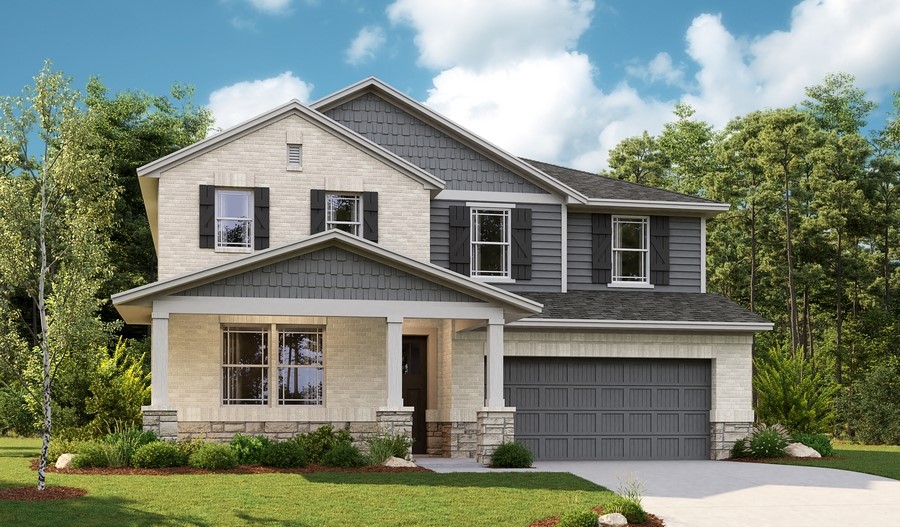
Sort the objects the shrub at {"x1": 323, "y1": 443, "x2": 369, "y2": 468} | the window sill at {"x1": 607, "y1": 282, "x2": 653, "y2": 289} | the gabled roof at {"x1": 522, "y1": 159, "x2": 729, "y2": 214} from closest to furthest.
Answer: the shrub at {"x1": 323, "y1": 443, "x2": 369, "y2": 468} → the gabled roof at {"x1": 522, "y1": 159, "x2": 729, "y2": 214} → the window sill at {"x1": 607, "y1": 282, "x2": 653, "y2": 289}

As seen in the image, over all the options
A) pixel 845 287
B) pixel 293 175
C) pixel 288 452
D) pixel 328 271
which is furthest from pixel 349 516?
pixel 845 287

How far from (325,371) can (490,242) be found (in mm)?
5184

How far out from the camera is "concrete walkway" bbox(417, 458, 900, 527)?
14623mm

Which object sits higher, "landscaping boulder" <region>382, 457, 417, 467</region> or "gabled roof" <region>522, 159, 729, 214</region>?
"gabled roof" <region>522, 159, 729, 214</region>

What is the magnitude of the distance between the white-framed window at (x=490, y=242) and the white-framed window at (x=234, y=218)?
17.3 feet

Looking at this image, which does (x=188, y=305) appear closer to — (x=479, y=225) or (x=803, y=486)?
(x=479, y=225)

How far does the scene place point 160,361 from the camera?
19.1 meters

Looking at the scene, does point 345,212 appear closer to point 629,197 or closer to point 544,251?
point 544,251

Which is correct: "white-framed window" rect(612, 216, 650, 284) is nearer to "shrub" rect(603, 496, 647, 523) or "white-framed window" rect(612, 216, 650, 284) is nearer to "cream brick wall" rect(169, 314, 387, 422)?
"cream brick wall" rect(169, 314, 387, 422)

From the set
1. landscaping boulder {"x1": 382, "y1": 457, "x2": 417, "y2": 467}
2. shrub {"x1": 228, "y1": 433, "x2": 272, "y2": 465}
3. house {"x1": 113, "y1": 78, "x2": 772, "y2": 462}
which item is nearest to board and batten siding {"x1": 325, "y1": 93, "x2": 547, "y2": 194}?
house {"x1": 113, "y1": 78, "x2": 772, "y2": 462}

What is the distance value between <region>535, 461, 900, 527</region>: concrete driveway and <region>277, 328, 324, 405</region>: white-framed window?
4.96 meters

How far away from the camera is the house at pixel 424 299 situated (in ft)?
65.6

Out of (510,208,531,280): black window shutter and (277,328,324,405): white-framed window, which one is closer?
(277,328,324,405): white-framed window

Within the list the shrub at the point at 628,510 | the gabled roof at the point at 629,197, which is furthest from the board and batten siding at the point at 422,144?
the shrub at the point at 628,510
